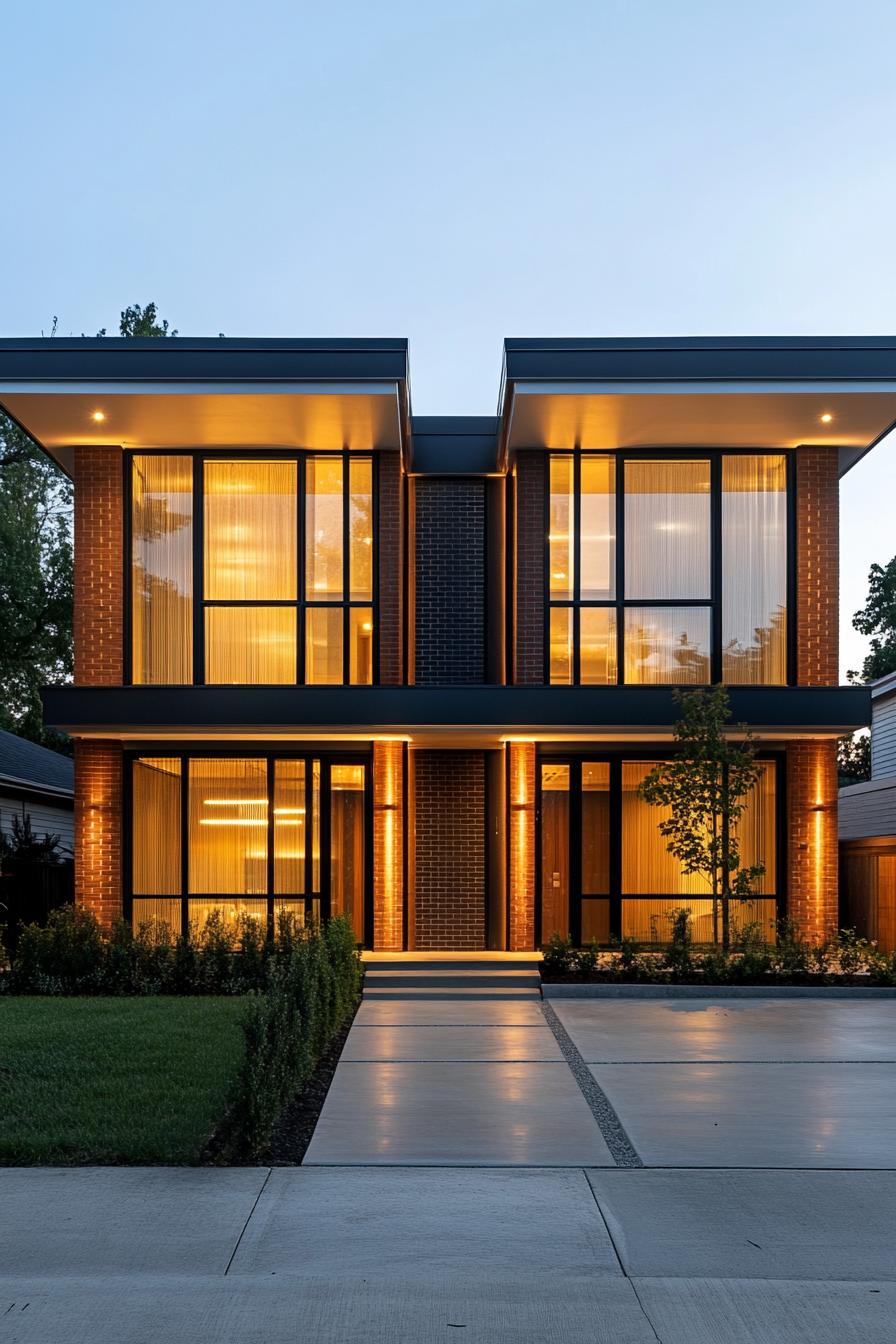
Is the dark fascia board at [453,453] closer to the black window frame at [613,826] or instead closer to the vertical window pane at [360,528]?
the vertical window pane at [360,528]

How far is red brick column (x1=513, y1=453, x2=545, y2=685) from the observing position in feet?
58.7

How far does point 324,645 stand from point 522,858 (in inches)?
154

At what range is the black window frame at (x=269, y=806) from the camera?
17672mm

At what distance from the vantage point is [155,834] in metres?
17.8

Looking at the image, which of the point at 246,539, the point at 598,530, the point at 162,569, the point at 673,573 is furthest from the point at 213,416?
the point at 673,573

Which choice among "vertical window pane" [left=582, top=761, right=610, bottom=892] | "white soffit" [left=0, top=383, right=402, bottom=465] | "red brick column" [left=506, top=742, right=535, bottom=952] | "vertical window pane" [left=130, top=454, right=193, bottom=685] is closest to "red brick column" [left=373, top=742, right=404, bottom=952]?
"red brick column" [left=506, top=742, right=535, bottom=952]

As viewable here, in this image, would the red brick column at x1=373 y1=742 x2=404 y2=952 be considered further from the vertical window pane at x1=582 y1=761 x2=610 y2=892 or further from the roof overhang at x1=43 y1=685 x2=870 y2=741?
the vertical window pane at x1=582 y1=761 x2=610 y2=892

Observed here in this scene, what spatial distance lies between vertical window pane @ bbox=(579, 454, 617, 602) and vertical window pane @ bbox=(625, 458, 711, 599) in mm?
212

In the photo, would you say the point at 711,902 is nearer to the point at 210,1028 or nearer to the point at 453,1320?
the point at 210,1028

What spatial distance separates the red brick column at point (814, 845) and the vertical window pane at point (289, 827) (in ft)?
21.6

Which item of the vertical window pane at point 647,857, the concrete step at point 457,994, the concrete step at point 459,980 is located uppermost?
the vertical window pane at point 647,857

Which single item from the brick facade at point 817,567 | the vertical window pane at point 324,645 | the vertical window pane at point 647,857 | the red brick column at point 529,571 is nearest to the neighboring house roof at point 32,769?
the vertical window pane at point 324,645

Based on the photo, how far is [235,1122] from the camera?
8031mm

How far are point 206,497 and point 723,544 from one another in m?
7.11
